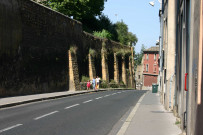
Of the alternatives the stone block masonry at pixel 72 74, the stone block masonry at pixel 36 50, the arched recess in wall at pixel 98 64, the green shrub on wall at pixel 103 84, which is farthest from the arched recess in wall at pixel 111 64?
the stone block masonry at pixel 72 74

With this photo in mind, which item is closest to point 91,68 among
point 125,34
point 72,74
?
point 72,74

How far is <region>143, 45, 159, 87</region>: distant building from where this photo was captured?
3691 inches

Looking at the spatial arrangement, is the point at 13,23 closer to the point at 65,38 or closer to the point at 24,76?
the point at 24,76

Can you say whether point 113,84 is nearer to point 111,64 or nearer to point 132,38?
point 111,64

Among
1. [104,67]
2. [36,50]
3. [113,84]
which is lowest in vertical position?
[113,84]

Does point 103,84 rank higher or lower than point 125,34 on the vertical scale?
lower

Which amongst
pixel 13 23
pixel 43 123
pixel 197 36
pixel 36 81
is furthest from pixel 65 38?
pixel 197 36

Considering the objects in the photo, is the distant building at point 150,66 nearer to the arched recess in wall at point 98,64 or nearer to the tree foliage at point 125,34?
the tree foliage at point 125,34

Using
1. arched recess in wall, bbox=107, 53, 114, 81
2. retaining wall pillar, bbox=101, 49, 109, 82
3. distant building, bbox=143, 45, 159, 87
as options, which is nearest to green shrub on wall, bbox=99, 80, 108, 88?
retaining wall pillar, bbox=101, 49, 109, 82

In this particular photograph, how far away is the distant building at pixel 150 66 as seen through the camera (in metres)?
93.8

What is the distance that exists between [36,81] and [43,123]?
1792 cm

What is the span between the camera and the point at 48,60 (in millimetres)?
31797

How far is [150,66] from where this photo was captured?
95.4m

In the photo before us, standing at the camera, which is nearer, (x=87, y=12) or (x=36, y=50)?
(x=36, y=50)
